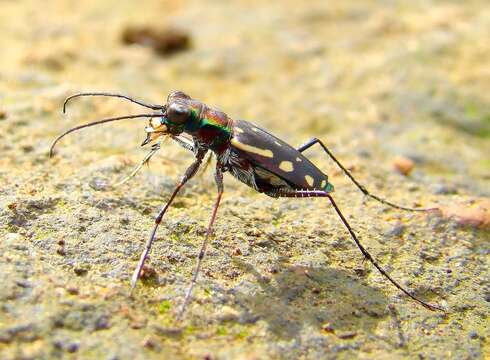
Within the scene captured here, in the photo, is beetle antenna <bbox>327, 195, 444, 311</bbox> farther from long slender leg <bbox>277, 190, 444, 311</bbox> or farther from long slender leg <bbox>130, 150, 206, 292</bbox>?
long slender leg <bbox>130, 150, 206, 292</bbox>

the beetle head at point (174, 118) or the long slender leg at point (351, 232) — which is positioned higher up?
the beetle head at point (174, 118)

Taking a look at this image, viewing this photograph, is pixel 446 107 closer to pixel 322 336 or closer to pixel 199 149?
pixel 199 149

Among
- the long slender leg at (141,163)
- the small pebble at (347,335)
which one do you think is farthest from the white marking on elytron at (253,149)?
the small pebble at (347,335)

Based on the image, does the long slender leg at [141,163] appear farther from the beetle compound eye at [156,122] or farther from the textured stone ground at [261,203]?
the beetle compound eye at [156,122]

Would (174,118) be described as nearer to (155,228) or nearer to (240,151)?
(240,151)

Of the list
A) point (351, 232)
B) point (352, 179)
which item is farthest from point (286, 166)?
point (352, 179)

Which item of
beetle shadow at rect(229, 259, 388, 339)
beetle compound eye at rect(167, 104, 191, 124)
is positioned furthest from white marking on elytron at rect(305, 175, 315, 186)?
beetle compound eye at rect(167, 104, 191, 124)
